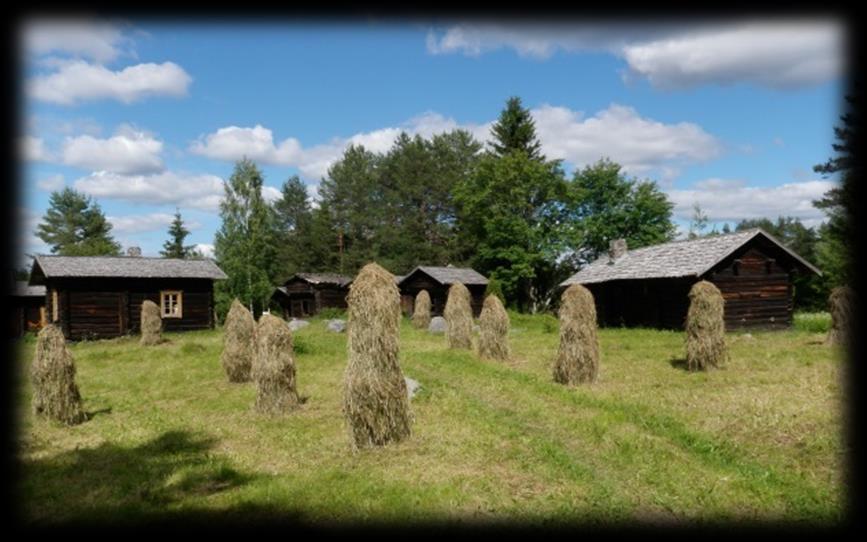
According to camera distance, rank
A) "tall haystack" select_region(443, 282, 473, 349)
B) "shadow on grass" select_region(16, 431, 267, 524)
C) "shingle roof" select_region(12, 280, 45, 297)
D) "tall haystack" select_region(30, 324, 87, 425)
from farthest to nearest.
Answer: "shingle roof" select_region(12, 280, 45, 297) < "tall haystack" select_region(443, 282, 473, 349) < "tall haystack" select_region(30, 324, 87, 425) < "shadow on grass" select_region(16, 431, 267, 524)

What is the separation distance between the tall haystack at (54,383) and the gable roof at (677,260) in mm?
24753

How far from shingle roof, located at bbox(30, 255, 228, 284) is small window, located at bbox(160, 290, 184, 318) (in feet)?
4.14

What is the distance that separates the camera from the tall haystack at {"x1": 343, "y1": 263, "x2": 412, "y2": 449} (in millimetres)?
8719

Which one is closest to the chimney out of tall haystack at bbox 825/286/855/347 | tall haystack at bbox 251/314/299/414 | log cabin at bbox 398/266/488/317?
log cabin at bbox 398/266/488/317

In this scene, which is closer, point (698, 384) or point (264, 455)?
point (264, 455)

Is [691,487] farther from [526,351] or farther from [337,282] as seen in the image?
[337,282]

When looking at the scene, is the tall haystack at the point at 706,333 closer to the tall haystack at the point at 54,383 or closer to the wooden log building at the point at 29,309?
the tall haystack at the point at 54,383

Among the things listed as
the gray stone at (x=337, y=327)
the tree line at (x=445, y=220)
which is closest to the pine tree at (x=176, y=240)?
the tree line at (x=445, y=220)

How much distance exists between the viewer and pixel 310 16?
2.25m

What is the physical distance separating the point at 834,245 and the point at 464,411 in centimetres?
3802

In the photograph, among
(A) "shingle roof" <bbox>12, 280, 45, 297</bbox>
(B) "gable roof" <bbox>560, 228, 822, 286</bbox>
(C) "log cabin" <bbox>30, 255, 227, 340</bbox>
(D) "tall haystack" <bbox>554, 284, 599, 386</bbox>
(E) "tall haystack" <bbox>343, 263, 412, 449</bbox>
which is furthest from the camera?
(A) "shingle roof" <bbox>12, 280, 45, 297</bbox>

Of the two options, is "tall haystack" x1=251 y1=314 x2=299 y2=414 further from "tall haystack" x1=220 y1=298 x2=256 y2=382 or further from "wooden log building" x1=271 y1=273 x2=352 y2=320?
"wooden log building" x1=271 y1=273 x2=352 y2=320

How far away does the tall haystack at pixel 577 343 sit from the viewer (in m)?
13.7

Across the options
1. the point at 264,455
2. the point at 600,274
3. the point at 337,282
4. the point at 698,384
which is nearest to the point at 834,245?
the point at 600,274
